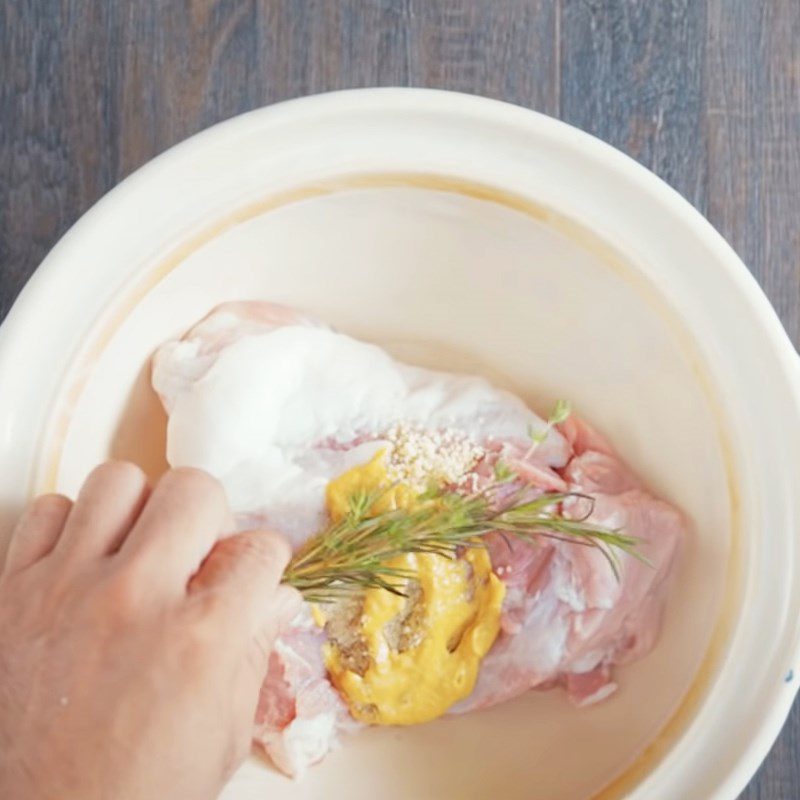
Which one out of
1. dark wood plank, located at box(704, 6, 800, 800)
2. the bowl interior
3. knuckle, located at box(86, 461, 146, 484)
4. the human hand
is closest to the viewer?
the human hand

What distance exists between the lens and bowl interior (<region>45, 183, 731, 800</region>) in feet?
3.13

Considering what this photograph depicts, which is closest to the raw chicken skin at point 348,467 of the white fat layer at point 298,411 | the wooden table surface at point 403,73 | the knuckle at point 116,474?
the white fat layer at point 298,411

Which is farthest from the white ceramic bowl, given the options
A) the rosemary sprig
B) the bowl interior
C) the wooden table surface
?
the wooden table surface

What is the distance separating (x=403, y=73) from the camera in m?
1.19

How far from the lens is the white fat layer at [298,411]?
3.24ft

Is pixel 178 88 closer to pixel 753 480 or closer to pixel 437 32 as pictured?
pixel 437 32

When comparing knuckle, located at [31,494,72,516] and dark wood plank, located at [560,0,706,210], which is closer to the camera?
knuckle, located at [31,494,72,516]

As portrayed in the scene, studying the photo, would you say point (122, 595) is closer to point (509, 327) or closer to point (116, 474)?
point (116, 474)

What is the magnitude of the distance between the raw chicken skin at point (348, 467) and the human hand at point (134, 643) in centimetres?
19

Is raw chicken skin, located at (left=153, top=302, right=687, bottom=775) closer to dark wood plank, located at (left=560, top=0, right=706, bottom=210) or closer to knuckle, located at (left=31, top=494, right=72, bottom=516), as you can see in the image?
knuckle, located at (left=31, top=494, right=72, bottom=516)

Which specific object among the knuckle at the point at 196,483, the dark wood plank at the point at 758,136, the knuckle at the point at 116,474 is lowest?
the knuckle at the point at 116,474

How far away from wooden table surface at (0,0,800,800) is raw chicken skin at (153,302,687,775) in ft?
0.90

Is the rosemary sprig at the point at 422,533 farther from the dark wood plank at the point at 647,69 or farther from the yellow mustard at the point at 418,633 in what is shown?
the dark wood plank at the point at 647,69

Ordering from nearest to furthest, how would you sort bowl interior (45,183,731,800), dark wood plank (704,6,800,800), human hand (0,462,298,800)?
human hand (0,462,298,800) → bowl interior (45,183,731,800) → dark wood plank (704,6,800,800)
